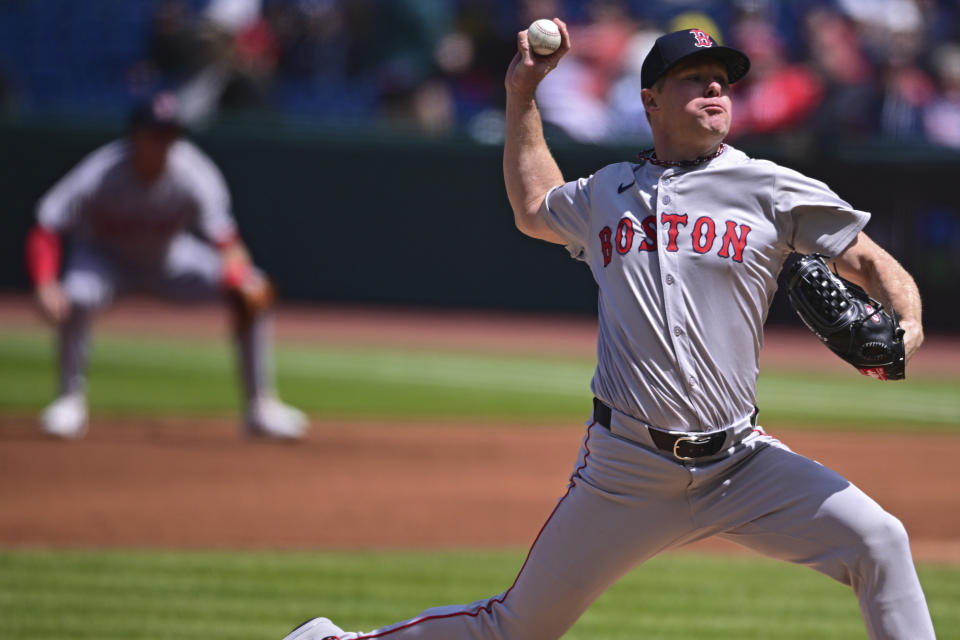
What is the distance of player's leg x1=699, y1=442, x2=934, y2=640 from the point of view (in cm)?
324

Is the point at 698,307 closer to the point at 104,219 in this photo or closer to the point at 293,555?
the point at 293,555

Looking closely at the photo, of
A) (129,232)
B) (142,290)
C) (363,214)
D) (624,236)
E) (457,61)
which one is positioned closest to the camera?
(624,236)

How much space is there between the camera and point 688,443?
11.1 ft

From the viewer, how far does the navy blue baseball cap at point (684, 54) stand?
11.2 feet

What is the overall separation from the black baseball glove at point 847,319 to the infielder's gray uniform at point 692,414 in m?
0.09

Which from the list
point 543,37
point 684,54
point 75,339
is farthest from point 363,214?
point 684,54

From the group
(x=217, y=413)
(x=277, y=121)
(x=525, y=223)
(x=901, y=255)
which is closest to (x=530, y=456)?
(x=217, y=413)

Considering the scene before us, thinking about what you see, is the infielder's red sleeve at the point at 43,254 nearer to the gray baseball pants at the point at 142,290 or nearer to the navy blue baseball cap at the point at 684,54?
the gray baseball pants at the point at 142,290

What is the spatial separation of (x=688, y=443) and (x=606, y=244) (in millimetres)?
576

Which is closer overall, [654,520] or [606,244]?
[654,520]

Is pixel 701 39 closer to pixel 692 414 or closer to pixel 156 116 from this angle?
pixel 692 414

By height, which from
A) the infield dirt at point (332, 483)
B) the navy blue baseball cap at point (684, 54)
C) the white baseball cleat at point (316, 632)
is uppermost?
the navy blue baseball cap at point (684, 54)

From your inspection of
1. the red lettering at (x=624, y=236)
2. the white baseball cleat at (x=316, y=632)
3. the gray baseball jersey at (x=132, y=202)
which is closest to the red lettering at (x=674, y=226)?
the red lettering at (x=624, y=236)

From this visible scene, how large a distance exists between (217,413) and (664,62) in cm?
760
